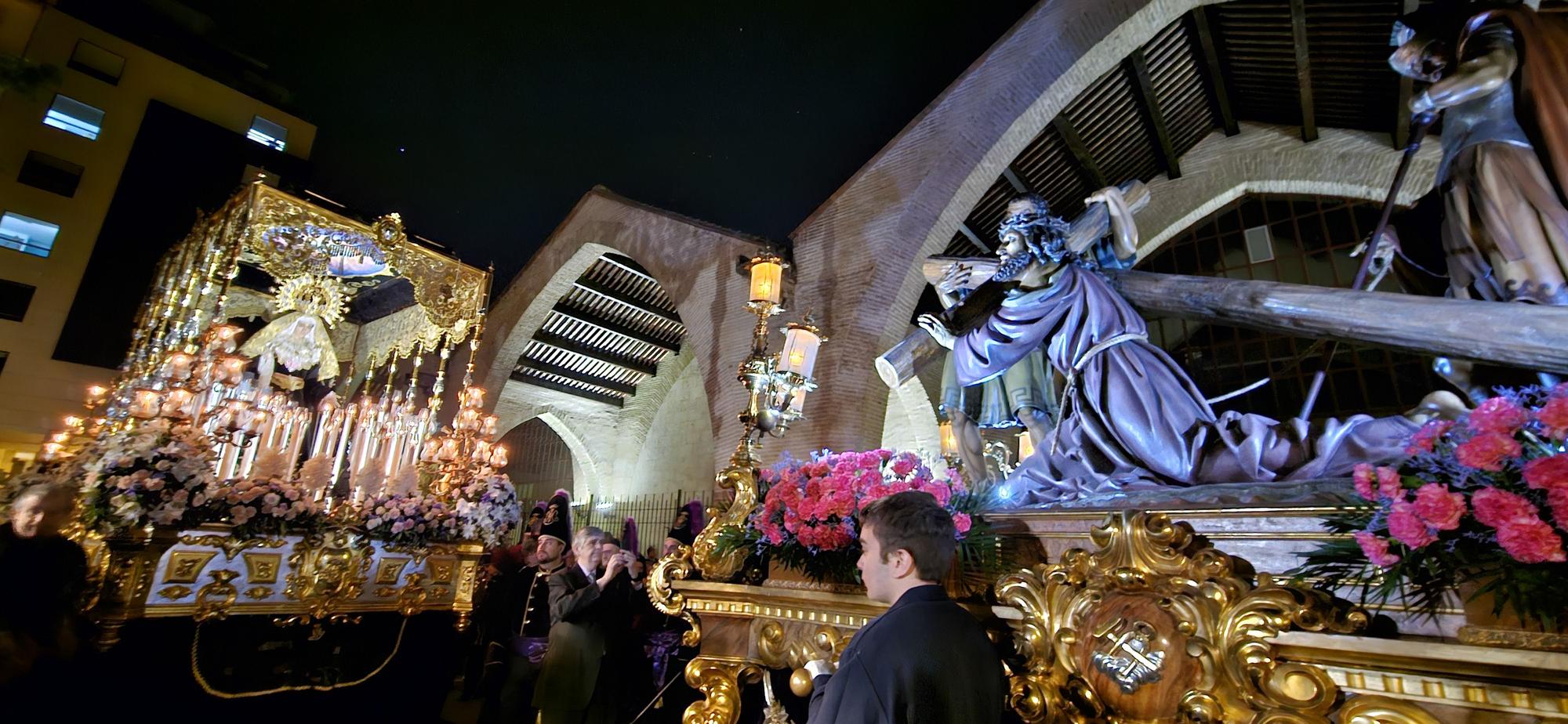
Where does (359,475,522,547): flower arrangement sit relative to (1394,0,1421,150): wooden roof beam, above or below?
→ below

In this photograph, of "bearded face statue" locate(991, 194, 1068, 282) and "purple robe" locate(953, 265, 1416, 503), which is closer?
"purple robe" locate(953, 265, 1416, 503)

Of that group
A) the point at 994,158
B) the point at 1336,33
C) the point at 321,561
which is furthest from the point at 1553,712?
the point at 1336,33

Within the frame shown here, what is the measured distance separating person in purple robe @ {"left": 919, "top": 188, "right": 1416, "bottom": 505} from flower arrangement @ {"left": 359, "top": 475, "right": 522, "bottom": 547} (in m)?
4.08

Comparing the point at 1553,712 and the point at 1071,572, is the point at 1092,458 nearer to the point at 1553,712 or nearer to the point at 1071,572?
the point at 1071,572

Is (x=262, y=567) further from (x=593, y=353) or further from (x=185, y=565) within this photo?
(x=593, y=353)

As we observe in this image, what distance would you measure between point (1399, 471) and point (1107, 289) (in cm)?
155

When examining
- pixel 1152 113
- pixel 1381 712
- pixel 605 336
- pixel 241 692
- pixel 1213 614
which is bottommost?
pixel 241 692

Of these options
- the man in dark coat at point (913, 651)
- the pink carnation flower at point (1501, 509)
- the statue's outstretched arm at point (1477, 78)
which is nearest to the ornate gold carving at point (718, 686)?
the man in dark coat at point (913, 651)

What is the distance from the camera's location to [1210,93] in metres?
9.05

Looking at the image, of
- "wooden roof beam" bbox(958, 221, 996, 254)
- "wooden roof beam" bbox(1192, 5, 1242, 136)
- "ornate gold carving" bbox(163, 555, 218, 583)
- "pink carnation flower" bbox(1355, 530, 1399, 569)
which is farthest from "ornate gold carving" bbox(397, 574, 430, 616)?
"wooden roof beam" bbox(1192, 5, 1242, 136)

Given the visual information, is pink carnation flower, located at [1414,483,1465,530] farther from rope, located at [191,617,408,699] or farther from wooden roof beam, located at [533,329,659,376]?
wooden roof beam, located at [533,329,659,376]

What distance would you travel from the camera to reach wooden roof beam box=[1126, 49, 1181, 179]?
7.57 meters

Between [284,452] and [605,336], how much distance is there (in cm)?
937

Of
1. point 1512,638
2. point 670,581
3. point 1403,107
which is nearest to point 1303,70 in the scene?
point 1403,107
